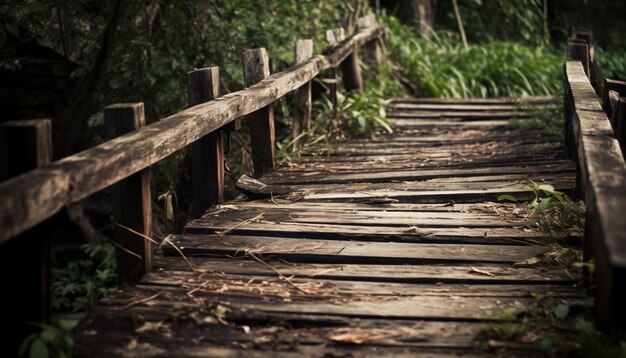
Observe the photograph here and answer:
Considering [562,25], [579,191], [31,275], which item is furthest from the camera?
[562,25]

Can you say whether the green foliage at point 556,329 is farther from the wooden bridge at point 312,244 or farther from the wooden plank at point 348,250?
the wooden plank at point 348,250

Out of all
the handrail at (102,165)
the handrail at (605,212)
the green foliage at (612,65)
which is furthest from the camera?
the green foliage at (612,65)

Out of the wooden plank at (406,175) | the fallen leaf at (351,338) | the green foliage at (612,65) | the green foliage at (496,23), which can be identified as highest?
the green foliage at (496,23)

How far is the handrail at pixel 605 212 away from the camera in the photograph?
242 centimetres

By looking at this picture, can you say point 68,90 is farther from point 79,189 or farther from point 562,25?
point 562,25

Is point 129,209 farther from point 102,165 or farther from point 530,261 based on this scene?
point 530,261

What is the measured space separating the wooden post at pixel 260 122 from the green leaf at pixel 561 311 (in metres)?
3.56

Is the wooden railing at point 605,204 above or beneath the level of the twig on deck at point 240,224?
above

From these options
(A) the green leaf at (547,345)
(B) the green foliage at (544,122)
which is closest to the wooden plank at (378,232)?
(A) the green leaf at (547,345)

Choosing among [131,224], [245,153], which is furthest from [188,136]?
[245,153]

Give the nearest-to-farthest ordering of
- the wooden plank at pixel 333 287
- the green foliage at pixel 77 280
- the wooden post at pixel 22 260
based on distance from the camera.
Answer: the wooden post at pixel 22 260 → the wooden plank at pixel 333 287 → the green foliage at pixel 77 280

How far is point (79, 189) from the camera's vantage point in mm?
2955

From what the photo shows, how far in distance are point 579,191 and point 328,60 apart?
12.7ft

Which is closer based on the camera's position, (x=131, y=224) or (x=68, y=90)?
(x=131, y=224)
